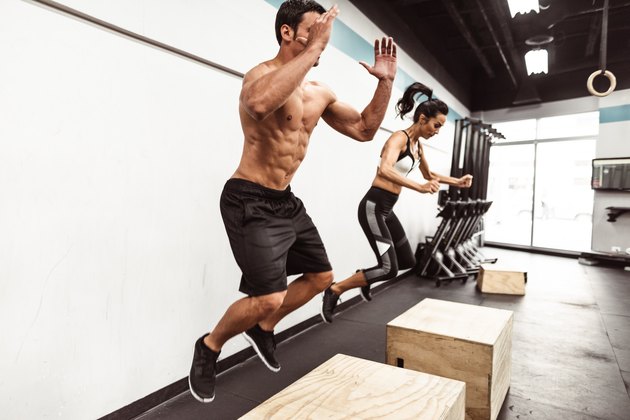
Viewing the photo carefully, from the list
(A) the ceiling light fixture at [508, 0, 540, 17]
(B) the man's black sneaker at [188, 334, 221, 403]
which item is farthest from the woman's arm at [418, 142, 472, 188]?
(B) the man's black sneaker at [188, 334, 221, 403]

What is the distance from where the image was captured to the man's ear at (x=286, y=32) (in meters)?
1.49

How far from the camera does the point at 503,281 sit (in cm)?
427

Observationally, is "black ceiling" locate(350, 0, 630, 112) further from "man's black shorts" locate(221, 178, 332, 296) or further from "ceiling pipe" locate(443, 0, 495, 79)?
"man's black shorts" locate(221, 178, 332, 296)

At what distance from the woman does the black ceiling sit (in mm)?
1549

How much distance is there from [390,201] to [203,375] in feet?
6.41

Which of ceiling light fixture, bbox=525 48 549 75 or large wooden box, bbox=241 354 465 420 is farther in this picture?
ceiling light fixture, bbox=525 48 549 75

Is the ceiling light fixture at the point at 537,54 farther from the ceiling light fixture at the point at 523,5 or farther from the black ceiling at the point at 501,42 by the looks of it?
the ceiling light fixture at the point at 523,5

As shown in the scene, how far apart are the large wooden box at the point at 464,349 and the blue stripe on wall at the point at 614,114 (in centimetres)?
645

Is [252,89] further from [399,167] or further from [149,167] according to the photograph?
[399,167]

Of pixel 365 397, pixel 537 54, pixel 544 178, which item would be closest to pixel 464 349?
pixel 365 397

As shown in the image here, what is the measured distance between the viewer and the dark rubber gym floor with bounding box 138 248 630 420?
1924 mm

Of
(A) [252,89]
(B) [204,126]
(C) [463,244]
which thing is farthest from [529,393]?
(C) [463,244]

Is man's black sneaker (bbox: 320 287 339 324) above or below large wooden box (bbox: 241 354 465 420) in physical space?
below

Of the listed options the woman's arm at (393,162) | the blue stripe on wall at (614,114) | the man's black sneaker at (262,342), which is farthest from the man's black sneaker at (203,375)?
the blue stripe on wall at (614,114)
